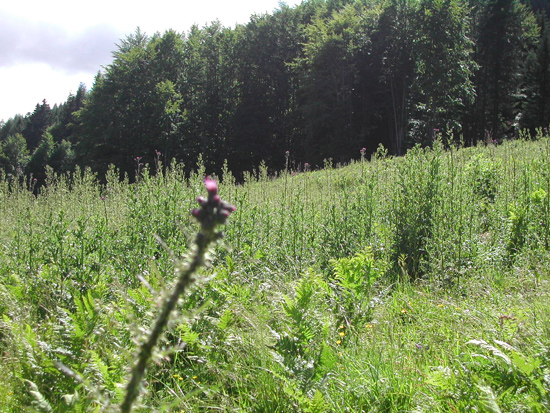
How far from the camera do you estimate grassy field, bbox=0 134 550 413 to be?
2248 mm

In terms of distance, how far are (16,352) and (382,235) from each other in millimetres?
4027

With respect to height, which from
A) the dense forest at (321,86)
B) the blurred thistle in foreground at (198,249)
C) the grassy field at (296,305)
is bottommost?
the grassy field at (296,305)

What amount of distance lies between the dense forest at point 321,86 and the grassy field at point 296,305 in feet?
83.8

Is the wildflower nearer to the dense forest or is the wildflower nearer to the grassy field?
the grassy field

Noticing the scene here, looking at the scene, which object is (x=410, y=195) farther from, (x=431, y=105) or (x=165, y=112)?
(x=165, y=112)

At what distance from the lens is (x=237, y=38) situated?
4188 centimetres

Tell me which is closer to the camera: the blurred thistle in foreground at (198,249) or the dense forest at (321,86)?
the blurred thistle in foreground at (198,249)

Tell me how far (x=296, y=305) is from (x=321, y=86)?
34011mm

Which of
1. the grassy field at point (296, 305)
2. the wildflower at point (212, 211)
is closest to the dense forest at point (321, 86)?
the grassy field at point (296, 305)

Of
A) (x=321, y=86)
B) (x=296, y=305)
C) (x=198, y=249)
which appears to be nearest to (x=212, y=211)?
(x=198, y=249)

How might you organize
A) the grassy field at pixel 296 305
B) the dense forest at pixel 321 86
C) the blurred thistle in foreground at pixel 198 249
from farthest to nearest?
the dense forest at pixel 321 86 < the grassy field at pixel 296 305 < the blurred thistle in foreground at pixel 198 249

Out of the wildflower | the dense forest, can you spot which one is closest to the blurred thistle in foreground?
the wildflower

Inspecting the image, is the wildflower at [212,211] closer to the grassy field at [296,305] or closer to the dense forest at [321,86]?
the grassy field at [296,305]

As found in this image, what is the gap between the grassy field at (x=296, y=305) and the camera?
2.25 metres
